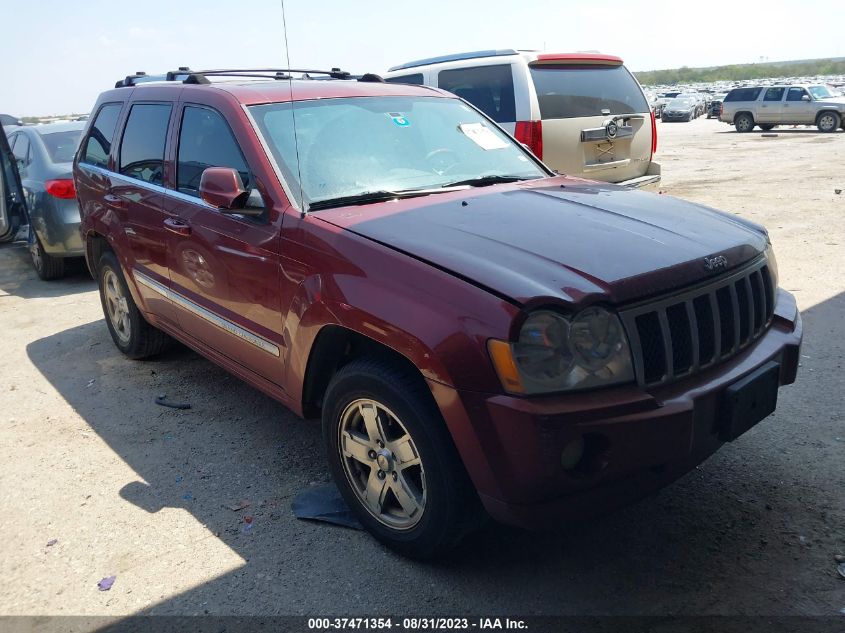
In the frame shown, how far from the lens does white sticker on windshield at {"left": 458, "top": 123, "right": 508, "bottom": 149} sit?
422cm

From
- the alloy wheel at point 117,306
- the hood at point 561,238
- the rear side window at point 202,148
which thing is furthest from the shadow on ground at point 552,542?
the rear side window at point 202,148

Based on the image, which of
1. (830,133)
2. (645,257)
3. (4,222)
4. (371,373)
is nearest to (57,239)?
(4,222)

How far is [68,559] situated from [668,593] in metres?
2.43

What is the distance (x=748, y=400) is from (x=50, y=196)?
746 centimetres

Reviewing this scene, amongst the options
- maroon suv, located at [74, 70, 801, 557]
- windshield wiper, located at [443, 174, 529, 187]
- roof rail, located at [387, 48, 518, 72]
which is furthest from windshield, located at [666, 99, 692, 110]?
windshield wiper, located at [443, 174, 529, 187]

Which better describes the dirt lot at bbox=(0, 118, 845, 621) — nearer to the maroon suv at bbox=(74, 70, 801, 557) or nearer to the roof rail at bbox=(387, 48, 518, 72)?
the maroon suv at bbox=(74, 70, 801, 557)

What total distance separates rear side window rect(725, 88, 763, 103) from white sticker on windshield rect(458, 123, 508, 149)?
27053 millimetres

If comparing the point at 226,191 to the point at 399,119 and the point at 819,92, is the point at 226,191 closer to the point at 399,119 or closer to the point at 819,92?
the point at 399,119

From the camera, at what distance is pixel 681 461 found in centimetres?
257

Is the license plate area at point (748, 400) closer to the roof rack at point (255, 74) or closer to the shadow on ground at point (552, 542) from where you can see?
the shadow on ground at point (552, 542)

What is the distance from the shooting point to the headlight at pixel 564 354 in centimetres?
242

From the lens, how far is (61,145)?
338 inches

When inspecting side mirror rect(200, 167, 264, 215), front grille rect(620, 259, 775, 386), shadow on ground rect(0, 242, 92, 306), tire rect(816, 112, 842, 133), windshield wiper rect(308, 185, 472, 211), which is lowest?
shadow on ground rect(0, 242, 92, 306)

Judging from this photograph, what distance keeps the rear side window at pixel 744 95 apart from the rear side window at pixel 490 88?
2374 centimetres
